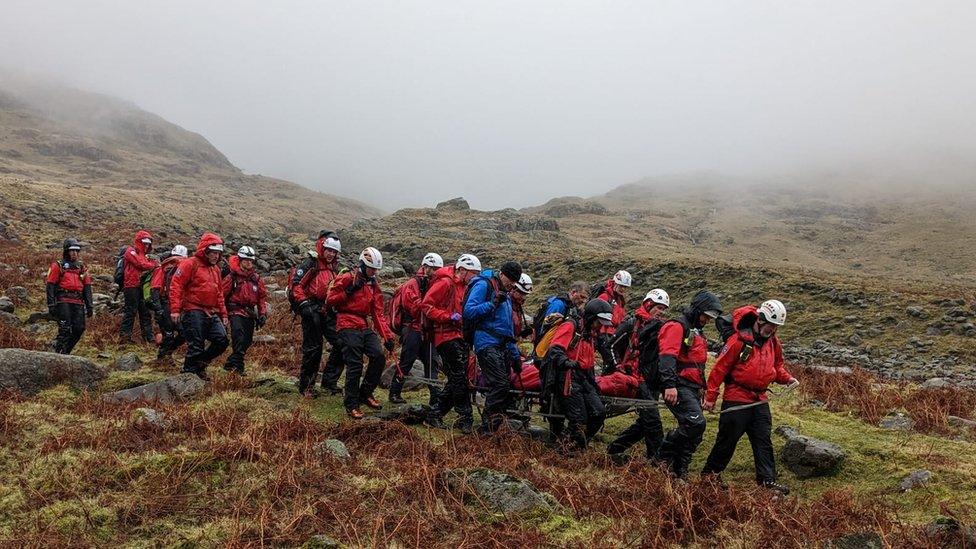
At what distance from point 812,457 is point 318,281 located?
745cm

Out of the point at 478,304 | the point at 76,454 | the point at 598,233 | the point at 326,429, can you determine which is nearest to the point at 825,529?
Answer: the point at 478,304

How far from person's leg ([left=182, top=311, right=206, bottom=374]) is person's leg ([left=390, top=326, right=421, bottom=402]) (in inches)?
128

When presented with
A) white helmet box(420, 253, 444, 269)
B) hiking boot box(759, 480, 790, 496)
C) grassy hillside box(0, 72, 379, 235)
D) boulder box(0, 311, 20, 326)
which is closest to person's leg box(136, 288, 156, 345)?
boulder box(0, 311, 20, 326)

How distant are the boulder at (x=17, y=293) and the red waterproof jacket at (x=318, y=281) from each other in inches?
402

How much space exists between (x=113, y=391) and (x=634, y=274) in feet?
72.3

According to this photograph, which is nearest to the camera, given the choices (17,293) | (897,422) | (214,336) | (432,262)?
(897,422)

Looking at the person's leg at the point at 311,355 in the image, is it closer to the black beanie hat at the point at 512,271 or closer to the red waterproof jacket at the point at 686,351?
the black beanie hat at the point at 512,271

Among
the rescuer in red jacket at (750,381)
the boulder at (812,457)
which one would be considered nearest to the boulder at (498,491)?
the rescuer in red jacket at (750,381)

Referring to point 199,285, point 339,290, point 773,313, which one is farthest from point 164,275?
point 773,313

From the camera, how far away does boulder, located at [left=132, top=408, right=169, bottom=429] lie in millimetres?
6529

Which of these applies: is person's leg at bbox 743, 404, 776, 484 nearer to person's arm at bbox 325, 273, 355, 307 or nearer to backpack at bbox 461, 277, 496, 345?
backpack at bbox 461, 277, 496, 345

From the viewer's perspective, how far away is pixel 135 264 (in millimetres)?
12828

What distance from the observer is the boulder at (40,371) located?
7723 mm

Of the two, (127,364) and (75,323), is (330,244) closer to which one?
(127,364)
